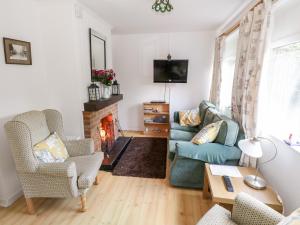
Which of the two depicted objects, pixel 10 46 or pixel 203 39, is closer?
pixel 10 46

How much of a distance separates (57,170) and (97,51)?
7.06ft

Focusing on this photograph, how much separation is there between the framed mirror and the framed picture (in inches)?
35.6

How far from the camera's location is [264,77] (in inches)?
74.4

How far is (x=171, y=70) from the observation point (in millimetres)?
4148

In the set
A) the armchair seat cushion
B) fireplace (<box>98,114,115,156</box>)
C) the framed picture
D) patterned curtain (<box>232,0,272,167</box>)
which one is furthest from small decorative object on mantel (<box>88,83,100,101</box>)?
patterned curtain (<box>232,0,272,167</box>)

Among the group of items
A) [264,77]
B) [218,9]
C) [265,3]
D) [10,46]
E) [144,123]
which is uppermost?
[218,9]

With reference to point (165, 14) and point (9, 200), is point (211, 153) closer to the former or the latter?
point (165, 14)

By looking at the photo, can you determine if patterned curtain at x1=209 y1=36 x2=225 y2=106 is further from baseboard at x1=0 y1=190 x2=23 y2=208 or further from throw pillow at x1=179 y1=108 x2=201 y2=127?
baseboard at x1=0 y1=190 x2=23 y2=208

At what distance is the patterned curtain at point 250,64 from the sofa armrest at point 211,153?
0.13 meters

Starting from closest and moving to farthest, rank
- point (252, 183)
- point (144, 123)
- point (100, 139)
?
point (252, 183) → point (100, 139) → point (144, 123)

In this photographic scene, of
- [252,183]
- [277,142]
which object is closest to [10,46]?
[252,183]

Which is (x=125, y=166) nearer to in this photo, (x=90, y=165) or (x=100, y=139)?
(x=100, y=139)

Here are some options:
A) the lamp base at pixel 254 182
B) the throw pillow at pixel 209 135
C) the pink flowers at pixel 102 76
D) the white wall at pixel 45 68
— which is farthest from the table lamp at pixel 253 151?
the pink flowers at pixel 102 76

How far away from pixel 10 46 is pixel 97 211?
2.04 m
